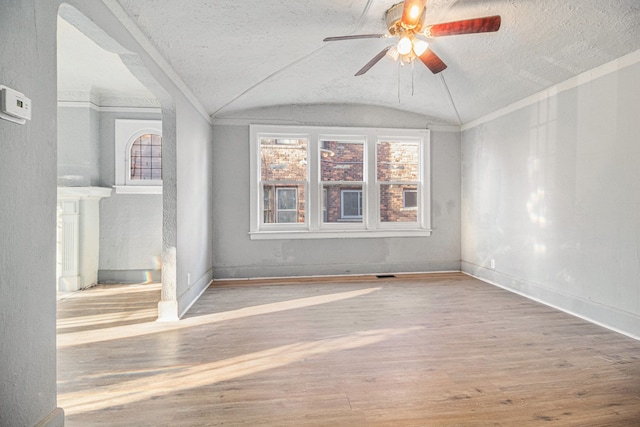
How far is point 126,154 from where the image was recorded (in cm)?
498

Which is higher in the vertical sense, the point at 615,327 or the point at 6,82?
the point at 6,82

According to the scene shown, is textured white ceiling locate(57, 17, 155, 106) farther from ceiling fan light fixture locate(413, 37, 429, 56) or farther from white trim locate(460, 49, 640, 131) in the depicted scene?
white trim locate(460, 49, 640, 131)

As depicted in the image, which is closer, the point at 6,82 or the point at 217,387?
the point at 6,82

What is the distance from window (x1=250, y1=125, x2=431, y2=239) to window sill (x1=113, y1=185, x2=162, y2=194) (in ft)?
4.67

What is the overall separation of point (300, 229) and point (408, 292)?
1950 millimetres

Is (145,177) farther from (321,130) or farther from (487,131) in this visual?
(487,131)

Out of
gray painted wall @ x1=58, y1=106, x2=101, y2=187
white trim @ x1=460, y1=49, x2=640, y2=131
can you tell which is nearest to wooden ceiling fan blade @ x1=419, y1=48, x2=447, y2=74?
white trim @ x1=460, y1=49, x2=640, y2=131

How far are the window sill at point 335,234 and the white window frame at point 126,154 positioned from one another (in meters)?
1.75

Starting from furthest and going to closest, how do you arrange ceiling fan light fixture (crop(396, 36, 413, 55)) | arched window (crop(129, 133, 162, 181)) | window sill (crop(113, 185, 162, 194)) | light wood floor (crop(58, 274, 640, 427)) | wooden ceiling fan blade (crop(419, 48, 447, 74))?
arched window (crop(129, 133, 162, 181)) < window sill (crop(113, 185, 162, 194)) < wooden ceiling fan blade (crop(419, 48, 447, 74)) < ceiling fan light fixture (crop(396, 36, 413, 55)) < light wood floor (crop(58, 274, 640, 427))

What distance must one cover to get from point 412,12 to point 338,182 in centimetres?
322

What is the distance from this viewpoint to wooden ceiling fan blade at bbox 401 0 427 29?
230 centimetres

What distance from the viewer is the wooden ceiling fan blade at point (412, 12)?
2303mm

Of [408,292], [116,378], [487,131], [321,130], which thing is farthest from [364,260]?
[116,378]

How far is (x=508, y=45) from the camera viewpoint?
3174 millimetres
